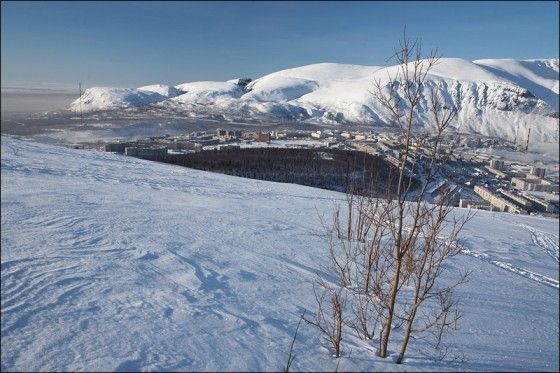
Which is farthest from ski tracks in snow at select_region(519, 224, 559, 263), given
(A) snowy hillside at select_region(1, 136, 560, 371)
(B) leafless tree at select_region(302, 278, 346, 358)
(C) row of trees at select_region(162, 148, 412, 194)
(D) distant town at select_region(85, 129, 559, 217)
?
(C) row of trees at select_region(162, 148, 412, 194)

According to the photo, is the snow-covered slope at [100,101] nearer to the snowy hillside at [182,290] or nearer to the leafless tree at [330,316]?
the snowy hillside at [182,290]

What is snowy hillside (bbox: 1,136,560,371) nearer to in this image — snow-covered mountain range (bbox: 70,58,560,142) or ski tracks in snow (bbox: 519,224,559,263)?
ski tracks in snow (bbox: 519,224,559,263)

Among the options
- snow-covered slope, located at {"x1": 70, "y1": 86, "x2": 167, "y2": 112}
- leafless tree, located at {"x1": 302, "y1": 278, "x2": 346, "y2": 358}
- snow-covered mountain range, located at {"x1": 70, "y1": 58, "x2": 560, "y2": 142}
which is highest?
snow-covered mountain range, located at {"x1": 70, "y1": 58, "x2": 560, "y2": 142}

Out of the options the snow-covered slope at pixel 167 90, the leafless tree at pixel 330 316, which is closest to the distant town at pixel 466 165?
the leafless tree at pixel 330 316

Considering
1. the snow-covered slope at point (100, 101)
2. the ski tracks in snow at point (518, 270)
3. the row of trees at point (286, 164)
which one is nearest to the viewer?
the snow-covered slope at point (100, 101)

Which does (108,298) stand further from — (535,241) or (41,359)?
(535,241)
